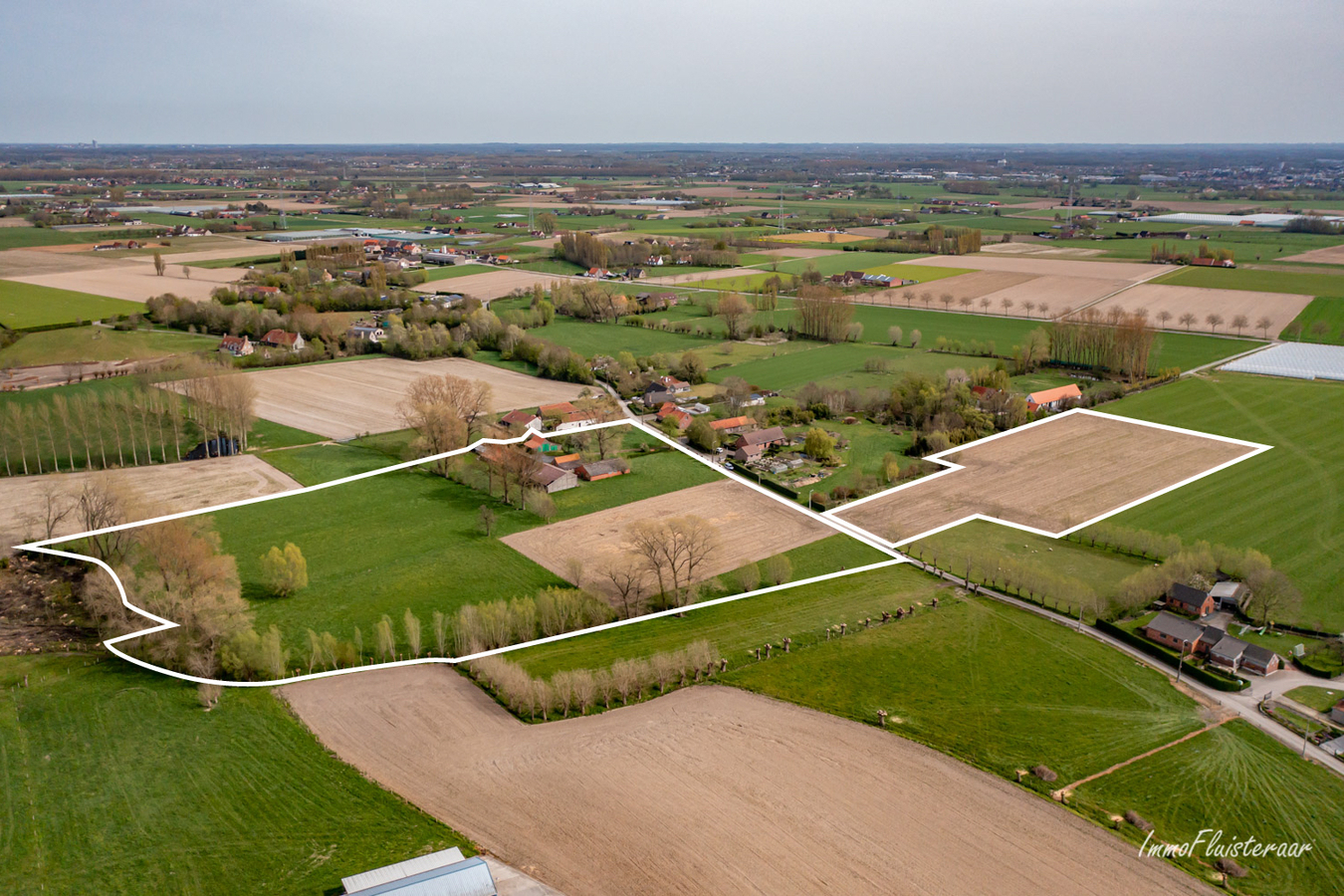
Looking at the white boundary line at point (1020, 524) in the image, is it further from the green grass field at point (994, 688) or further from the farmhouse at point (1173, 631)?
the farmhouse at point (1173, 631)

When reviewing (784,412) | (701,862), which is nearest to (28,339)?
(784,412)

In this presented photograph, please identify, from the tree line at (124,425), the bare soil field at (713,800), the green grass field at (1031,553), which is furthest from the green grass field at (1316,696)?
the tree line at (124,425)

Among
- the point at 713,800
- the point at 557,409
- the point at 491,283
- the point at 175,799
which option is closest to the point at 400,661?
the point at 175,799

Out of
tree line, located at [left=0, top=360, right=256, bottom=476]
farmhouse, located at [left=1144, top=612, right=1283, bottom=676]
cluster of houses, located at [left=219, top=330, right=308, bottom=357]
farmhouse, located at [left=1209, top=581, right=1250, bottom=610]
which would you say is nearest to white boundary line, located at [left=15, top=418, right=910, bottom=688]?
farmhouse, located at [left=1144, top=612, right=1283, bottom=676]

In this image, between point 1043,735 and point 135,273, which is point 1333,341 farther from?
point 135,273

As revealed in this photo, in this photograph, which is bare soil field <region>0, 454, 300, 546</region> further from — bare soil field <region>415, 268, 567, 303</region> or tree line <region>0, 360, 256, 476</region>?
bare soil field <region>415, 268, 567, 303</region>
